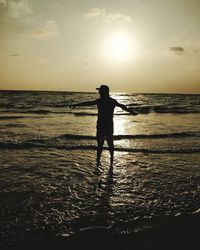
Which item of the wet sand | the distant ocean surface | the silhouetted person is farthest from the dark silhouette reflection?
the silhouetted person

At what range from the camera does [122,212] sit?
4828 millimetres

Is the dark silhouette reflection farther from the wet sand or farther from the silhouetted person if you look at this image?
the silhouetted person

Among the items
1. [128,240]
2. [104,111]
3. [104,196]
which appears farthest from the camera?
[104,111]

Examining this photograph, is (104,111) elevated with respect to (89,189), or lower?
elevated

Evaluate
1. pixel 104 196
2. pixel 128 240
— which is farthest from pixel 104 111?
pixel 128 240

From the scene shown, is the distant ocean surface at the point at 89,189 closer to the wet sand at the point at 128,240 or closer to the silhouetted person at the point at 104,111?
the wet sand at the point at 128,240

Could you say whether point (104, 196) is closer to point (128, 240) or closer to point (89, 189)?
point (89, 189)

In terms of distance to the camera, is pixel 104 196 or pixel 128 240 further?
pixel 104 196

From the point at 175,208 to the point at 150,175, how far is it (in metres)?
2.22

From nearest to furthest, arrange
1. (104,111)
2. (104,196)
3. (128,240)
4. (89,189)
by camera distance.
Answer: (128,240)
(104,196)
(89,189)
(104,111)

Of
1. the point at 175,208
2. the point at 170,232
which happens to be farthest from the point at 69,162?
the point at 170,232

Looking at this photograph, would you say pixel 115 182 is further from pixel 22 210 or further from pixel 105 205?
pixel 22 210

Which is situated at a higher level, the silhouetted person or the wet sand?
the silhouetted person

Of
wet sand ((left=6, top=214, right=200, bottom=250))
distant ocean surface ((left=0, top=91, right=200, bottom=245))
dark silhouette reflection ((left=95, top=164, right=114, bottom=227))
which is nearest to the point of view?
wet sand ((left=6, top=214, right=200, bottom=250))
